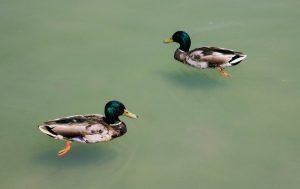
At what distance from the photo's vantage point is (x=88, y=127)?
6.72 metres

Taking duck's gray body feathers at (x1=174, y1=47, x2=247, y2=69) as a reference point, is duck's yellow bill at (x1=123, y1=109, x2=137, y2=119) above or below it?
below

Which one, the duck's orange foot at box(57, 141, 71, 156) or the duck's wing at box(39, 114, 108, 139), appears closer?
the duck's wing at box(39, 114, 108, 139)

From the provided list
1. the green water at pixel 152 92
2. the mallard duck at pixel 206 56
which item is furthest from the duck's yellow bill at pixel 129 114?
the mallard duck at pixel 206 56

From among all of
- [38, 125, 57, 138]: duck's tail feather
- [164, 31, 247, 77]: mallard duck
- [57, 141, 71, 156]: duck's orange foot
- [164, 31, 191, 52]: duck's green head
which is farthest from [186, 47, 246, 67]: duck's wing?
[38, 125, 57, 138]: duck's tail feather

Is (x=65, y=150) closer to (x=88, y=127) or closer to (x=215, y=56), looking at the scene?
(x=88, y=127)

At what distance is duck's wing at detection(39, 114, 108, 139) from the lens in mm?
6633

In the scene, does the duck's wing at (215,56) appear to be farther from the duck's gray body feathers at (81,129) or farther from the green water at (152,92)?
the duck's gray body feathers at (81,129)

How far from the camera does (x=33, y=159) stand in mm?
6824

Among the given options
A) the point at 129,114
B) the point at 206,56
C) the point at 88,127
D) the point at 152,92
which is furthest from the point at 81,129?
the point at 206,56

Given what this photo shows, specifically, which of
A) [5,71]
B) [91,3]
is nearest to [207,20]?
[91,3]

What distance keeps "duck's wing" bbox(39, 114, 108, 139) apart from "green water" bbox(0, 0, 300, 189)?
1.20 ft

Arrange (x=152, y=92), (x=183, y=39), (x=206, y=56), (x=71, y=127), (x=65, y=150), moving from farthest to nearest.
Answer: (x=183, y=39) < (x=206, y=56) < (x=152, y=92) < (x=65, y=150) < (x=71, y=127)

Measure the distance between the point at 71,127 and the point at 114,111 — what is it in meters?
0.63

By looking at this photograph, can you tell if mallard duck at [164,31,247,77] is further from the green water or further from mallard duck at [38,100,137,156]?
mallard duck at [38,100,137,156]
